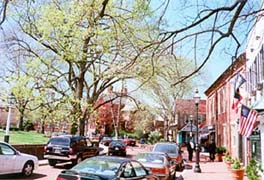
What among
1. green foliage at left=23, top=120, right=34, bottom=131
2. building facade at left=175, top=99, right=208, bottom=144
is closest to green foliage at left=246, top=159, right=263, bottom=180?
building facade at left=175, top=99, right=208, bottom=144

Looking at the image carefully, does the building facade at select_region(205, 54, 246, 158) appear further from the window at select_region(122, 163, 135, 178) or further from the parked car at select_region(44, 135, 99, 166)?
the window at select_region(122, 163, 135, 178)

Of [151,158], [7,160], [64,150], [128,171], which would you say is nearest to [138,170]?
[128,171]

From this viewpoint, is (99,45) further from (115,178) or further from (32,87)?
(115,178)

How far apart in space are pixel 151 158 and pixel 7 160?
20.3ft

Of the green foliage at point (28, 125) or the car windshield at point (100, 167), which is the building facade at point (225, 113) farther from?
the green foliage at point (28, 125)

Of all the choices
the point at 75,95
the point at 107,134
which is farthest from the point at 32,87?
the point at 107,134

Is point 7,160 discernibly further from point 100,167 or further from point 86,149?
point 86,149

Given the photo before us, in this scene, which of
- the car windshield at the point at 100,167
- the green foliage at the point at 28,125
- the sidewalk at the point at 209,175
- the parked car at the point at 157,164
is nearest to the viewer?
the car windshield at the point at 100,167

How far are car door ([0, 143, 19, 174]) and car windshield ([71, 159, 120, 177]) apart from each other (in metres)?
6.27

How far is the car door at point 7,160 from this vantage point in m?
15.7

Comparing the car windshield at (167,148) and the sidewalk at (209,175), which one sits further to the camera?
the car windshield at (167,148)

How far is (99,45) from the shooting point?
2733 centimetres

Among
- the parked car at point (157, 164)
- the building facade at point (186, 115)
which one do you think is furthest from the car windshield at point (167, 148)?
the building facade at point (186, 115)

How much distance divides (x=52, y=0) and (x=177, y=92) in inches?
1138
